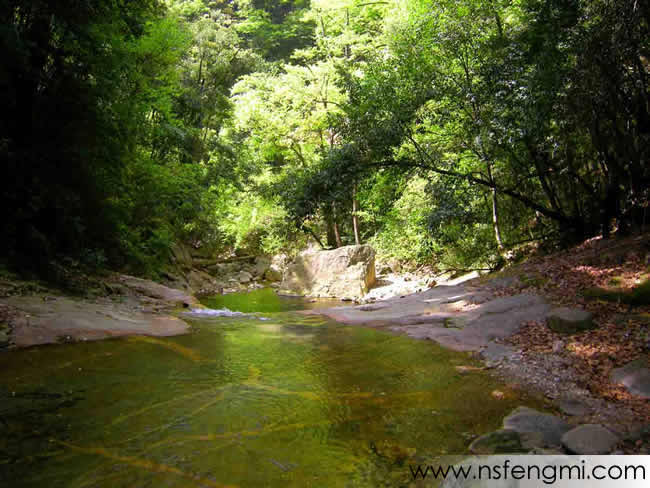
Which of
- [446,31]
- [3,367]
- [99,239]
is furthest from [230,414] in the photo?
[446,31]

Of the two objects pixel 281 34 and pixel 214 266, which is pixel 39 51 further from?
pixel 281 34

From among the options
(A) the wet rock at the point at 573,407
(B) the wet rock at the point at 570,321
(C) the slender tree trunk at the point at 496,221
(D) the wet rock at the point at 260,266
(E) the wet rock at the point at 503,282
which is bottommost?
(A) the wet rock at the point at 573,407

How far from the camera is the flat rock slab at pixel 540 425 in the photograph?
3370mm

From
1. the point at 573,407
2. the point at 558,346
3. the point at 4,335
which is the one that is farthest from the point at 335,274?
the point at 573,407

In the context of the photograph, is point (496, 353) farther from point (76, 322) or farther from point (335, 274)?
point (335, 274)

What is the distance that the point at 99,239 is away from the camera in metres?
11.3

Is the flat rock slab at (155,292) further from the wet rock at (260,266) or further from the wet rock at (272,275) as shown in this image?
the wet rock at (260,266)

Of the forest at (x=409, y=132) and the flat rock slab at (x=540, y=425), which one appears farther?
the forest at (x=409, y=132)

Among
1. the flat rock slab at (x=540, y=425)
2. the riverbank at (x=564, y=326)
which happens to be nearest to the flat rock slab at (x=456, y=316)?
the riverbank at (x=564, y=326)

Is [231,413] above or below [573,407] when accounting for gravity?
above

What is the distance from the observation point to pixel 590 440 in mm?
3178

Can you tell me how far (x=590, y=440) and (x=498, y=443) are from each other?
2.20ft

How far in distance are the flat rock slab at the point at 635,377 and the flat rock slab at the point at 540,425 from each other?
97 cm

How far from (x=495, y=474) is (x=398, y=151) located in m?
8.60
